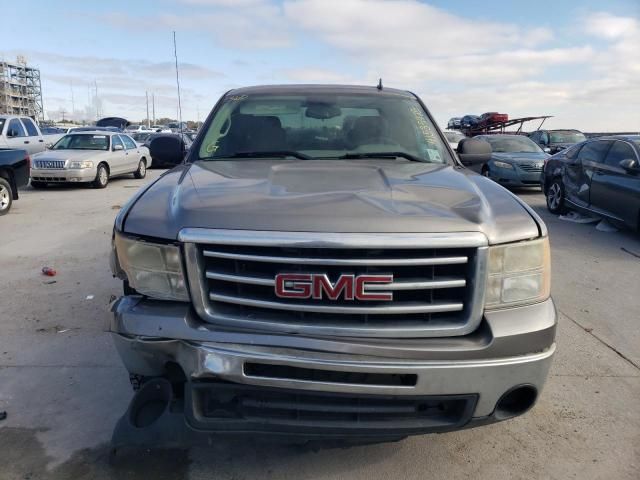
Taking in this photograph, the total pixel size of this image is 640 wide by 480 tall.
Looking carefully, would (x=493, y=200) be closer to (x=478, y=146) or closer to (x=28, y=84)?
(x=478, y=146)

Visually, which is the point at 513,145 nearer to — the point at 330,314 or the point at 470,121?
the point at 330,314

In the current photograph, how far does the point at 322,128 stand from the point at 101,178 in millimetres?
12260

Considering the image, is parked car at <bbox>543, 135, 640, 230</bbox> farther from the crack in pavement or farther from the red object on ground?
the red object on ground

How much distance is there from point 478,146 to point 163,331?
2803mm

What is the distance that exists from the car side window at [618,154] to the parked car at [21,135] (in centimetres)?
1356

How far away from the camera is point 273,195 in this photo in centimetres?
237

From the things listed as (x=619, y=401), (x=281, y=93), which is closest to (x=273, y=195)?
(x=281, y=93)

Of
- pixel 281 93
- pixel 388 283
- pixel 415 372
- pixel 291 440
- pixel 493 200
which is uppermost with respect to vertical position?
pixel 281 93

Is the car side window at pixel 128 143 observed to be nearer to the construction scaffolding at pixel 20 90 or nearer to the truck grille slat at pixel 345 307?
the truck grille slat at pixel 345 307

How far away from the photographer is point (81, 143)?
1473 cm

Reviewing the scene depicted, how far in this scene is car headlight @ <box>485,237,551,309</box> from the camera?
218cm

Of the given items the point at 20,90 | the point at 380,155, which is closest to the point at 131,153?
the point at 380,155

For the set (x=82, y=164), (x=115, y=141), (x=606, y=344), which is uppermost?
(x=115, y=141)

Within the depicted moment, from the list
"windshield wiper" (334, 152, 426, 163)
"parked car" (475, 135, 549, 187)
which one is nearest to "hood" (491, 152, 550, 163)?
"parked car" (475, 135, 549, 187)
